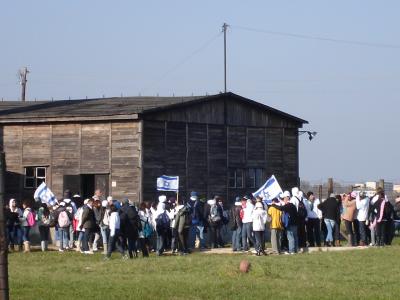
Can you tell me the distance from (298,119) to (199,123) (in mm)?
6728

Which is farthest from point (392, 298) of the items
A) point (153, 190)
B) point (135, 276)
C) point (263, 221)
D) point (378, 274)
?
point (153, 190)

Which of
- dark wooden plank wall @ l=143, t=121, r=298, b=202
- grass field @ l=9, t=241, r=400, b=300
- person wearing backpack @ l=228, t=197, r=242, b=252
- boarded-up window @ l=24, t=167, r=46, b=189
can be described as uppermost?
dark wooden plank wall @ l=143, t=121, r=298, b=202

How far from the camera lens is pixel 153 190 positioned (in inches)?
1823

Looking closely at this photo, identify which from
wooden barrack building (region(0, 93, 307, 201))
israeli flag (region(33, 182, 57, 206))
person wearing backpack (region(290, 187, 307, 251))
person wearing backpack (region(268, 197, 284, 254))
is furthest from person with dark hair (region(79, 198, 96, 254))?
wooden barrack building (region(0, 93, 307, 201))

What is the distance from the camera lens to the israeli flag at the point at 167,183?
140ft

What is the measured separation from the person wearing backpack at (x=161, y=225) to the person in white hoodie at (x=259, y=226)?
321 cm

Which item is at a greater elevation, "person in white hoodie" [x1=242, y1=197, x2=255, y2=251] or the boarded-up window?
the boarded-up window

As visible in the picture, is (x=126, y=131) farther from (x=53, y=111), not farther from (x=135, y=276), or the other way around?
(x=135, y=276)

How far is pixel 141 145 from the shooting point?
Result: 46.2 metres

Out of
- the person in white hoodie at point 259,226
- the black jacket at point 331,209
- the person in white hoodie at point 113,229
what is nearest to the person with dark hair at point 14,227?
the person in white hoodie at point 113,229

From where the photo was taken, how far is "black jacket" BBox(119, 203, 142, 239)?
32.7 metres

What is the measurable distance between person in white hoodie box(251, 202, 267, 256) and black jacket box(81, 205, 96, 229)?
5578 mm

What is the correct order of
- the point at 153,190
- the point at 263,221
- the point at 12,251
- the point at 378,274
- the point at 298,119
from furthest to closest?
the point at 298,119 → the point at 153,190 → the point at 12,251 → the point at 263,221 → the point at 378,274

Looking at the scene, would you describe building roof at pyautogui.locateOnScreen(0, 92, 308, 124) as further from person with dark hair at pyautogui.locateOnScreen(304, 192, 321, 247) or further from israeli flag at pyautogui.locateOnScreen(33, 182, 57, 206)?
person with dark hair at pyautogui.locateOnScreen(304, 192, 321, 247)
